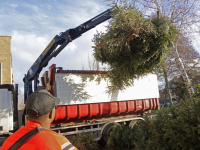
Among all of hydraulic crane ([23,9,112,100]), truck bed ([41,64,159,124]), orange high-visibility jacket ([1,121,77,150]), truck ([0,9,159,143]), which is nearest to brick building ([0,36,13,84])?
truck ([0,9,159,143])

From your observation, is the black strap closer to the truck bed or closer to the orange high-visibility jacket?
the orange high-visibility jacket

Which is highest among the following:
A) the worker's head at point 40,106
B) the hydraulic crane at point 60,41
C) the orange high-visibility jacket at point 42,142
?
the hydraulic crane at point 60,41

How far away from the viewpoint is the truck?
700cm

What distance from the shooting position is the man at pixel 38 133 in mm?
1262

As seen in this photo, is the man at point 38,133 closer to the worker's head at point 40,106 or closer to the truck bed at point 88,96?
the worker's head at point 40,106

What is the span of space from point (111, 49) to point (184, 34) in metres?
5.70

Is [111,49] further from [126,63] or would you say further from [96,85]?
[96,85]

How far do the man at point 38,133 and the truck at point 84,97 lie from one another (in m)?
5.44

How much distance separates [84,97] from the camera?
7426mm

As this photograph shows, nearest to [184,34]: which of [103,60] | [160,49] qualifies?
[160,49]

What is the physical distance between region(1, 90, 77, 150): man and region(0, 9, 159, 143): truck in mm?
5444

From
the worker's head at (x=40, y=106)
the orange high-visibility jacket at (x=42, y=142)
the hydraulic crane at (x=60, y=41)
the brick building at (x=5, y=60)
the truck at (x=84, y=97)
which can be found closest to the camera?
the orange high-visibility jacket at (x=42, y=142)

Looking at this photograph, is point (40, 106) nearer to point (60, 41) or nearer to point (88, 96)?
point (88, 96)

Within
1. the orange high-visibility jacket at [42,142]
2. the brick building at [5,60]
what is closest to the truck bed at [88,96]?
the orange high-visibility jacket at [42,142]
